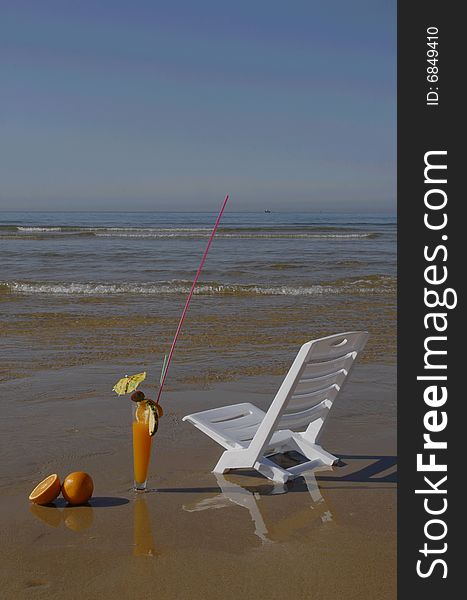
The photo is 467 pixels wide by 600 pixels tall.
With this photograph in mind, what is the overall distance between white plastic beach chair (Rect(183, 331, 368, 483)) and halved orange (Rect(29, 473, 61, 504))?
3.25 feet

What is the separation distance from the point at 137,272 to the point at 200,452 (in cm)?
1450

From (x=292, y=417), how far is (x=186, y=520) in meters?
1.12

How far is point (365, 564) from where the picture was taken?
3869 mm

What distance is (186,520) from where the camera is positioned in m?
4.42

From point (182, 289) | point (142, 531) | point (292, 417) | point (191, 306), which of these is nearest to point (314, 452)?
point (292, 417)

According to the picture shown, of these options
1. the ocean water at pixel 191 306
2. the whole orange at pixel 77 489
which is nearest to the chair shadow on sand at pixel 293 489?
the whole orange at pixel 77 489

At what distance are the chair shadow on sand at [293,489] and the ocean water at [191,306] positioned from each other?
112 inches

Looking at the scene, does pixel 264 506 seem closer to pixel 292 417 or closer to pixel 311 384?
pixel 292 417

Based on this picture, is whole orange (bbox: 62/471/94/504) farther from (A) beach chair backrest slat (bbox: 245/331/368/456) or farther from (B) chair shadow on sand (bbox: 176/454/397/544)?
(A) beach chair backrest slat (bbox: 245/331/368/456)

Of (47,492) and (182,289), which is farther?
(182,289)

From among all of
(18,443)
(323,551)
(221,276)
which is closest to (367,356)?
(18,443)

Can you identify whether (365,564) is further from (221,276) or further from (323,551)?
(221,276)

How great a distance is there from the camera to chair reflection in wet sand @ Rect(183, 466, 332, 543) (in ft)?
14.2

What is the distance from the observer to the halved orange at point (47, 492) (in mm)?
4559
